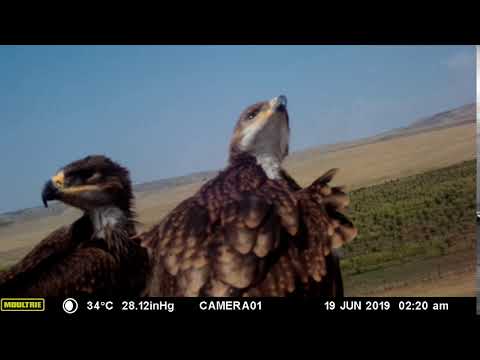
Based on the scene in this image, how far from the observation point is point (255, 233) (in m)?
3.96

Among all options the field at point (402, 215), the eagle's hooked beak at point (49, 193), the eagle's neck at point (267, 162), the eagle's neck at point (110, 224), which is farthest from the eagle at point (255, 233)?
the eagle's hooked beak at point (49, 193)

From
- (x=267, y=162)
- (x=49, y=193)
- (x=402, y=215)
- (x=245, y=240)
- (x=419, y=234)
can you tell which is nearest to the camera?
(x=245, y=240)

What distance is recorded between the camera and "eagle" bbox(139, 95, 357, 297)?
3869mm

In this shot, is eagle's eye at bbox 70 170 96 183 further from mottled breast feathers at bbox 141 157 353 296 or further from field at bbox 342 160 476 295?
field at bbox 342 160 476 295

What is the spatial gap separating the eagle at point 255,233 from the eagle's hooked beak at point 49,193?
687mm

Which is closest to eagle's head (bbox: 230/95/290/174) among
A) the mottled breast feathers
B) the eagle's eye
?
the mottled breast feathers

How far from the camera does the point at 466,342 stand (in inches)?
189

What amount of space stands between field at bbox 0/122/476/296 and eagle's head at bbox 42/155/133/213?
7.3 inches

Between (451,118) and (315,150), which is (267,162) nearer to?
(315,150)

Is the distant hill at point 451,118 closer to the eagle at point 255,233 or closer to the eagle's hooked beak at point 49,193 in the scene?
the eagle at point 255,233

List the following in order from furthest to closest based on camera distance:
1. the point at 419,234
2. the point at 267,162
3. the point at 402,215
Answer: the point at 402,215
the point at 419,234
the point at 267,162

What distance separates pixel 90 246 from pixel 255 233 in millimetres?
1209

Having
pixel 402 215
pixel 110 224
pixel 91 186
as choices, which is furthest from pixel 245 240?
pixel 402 215
